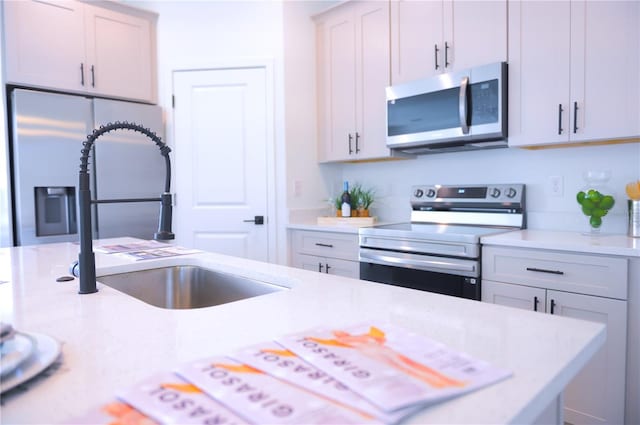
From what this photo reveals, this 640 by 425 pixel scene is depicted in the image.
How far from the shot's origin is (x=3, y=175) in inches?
110

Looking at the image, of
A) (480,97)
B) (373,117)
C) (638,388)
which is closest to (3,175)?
(373,117)

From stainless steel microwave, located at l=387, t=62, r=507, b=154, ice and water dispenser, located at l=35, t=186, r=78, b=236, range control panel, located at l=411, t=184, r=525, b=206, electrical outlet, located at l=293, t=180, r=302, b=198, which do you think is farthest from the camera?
electrical outlet, located at l=293, t=180, r=302, b=198

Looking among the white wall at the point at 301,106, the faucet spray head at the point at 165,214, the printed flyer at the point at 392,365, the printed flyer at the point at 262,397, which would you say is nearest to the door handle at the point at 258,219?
the white wall at the point at 301,106

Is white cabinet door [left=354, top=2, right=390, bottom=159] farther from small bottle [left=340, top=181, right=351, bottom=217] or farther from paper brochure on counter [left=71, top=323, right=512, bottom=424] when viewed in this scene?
paper brochure on counter [left=71, top=323, right=512, bottom=424]

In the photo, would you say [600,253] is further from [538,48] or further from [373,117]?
[373,117]

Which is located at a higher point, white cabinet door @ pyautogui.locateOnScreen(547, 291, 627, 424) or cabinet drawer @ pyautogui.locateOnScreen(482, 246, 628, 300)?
cabinet drawer @ pyautogui.locateOnScreen(482, 246, 628, 300)

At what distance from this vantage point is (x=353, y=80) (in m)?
3.27

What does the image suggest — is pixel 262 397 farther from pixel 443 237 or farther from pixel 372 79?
pixel 372 79

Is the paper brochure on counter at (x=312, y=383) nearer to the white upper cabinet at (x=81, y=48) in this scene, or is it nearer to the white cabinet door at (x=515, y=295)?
the white cabinet door at (x=515, y=295)

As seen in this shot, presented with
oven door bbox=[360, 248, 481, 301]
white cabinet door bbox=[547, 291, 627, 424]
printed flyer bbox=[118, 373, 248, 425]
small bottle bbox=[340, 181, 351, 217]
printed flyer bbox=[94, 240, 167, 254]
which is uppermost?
small bottle bbox=[340, 181, 351, 217]

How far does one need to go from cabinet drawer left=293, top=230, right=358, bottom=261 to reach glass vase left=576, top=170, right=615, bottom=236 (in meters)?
1.30

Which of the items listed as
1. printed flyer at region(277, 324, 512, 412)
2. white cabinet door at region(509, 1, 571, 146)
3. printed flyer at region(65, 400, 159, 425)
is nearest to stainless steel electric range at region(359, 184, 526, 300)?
white cabinet door at region(509, 1, 571, 146)

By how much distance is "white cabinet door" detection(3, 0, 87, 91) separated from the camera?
2.79 m

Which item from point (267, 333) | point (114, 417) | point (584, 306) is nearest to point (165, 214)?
point (267, 333)
